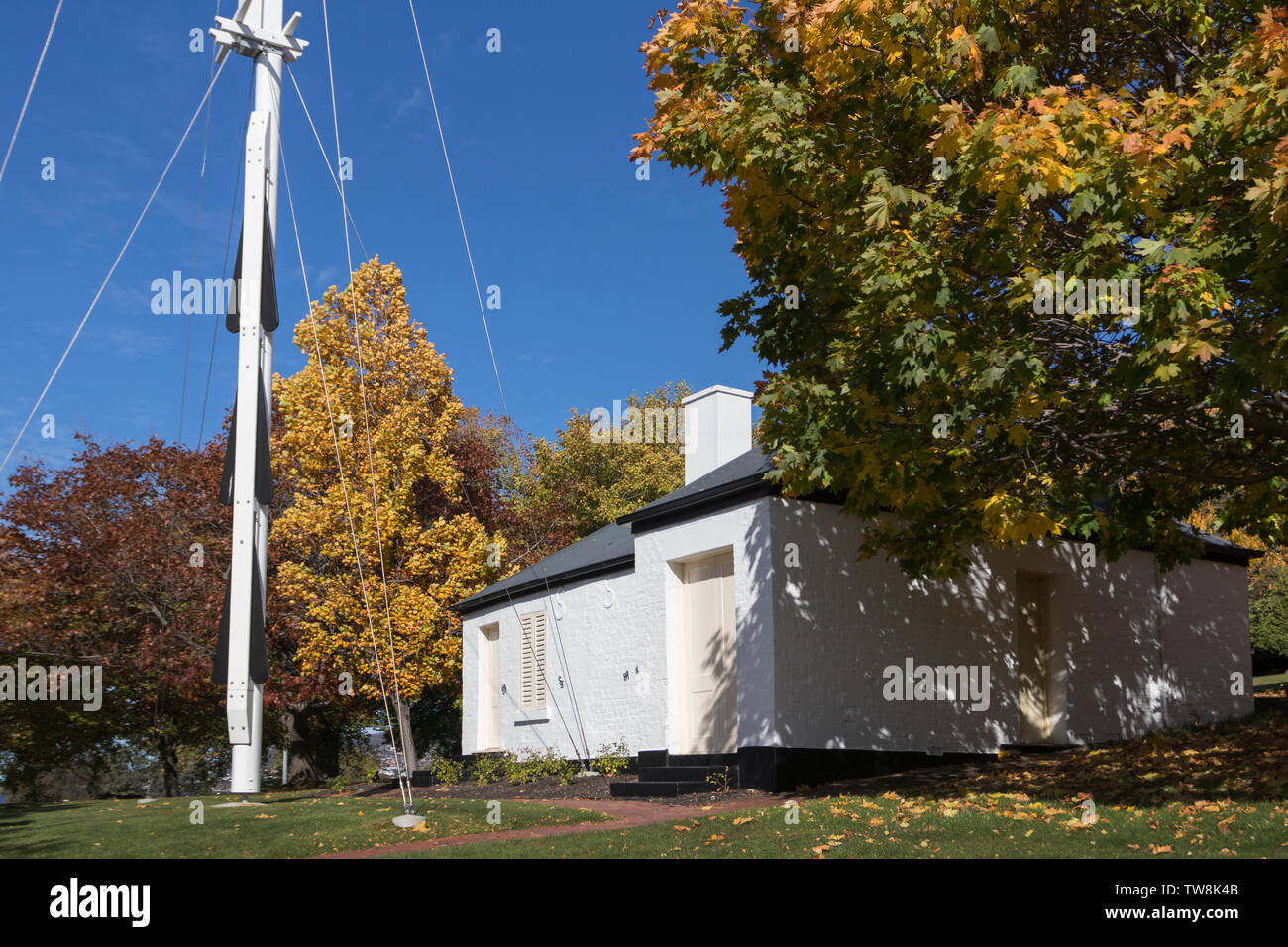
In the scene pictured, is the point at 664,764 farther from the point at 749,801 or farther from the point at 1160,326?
the point at 1160,326

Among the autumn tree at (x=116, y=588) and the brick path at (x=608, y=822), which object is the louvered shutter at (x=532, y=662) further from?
the autumn tree at (x=116, y=588)

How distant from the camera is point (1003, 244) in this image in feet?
30.7

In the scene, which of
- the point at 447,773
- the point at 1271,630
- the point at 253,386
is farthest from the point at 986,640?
the point at 1271,630

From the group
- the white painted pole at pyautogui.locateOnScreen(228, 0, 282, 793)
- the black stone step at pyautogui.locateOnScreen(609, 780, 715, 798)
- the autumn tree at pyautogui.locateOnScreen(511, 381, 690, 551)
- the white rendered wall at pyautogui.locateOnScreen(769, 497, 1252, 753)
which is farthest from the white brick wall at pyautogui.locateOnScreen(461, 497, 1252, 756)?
the autumn tree at pyautogui.locateOnScreen(511, 381, 690, 551)

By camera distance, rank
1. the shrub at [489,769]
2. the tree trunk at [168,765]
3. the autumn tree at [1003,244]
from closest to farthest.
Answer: the autumn tree at [1003,244] → the shrub at [489,769] → the tree trunk at [168,765]

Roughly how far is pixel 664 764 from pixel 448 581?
10.0 m

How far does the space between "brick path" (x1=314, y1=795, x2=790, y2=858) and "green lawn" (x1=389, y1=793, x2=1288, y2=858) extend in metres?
0.49

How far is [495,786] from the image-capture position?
18719mm

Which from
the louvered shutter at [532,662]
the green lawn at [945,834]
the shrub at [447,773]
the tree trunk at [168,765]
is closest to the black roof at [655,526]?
the louvered shutter at [532,662]

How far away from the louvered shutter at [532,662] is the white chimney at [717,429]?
4.25 m

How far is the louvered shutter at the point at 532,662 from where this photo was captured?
2069 centimetres

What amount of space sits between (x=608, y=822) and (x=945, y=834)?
4273 millimetres

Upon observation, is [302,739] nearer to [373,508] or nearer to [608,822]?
[373,508]

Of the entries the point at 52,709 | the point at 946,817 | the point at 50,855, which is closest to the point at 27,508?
the point at 52,709
